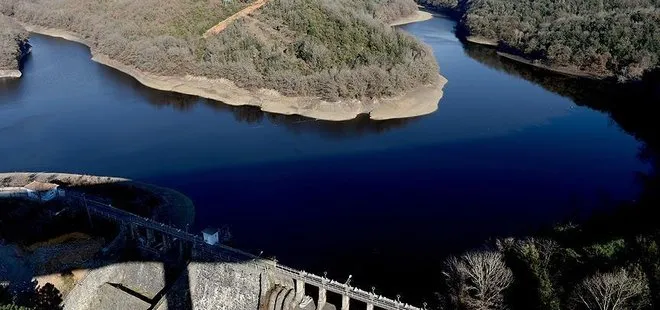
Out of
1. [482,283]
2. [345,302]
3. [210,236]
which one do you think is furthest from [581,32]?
[210,236]

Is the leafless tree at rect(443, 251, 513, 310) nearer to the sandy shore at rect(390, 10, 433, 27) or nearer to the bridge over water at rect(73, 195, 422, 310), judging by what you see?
the bridge over water at rect(73, 195, 422, 310)

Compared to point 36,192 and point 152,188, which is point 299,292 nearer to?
point 152,188

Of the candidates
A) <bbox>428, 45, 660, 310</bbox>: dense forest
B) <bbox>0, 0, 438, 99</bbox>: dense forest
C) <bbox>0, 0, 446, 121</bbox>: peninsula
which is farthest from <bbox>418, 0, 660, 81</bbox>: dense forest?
<bbox>428, 45, 660, 310</bbox>: dense forest

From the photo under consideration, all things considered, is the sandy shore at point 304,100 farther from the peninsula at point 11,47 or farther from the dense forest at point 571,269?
the dense forest at point 571,269

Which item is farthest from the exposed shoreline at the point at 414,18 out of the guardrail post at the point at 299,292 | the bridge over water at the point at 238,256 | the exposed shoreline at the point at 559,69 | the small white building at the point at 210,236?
the guardrail post at the point at 299,292

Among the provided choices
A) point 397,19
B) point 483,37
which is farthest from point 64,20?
point 483,37

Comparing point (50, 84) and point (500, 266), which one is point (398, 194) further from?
point (50, 84)
